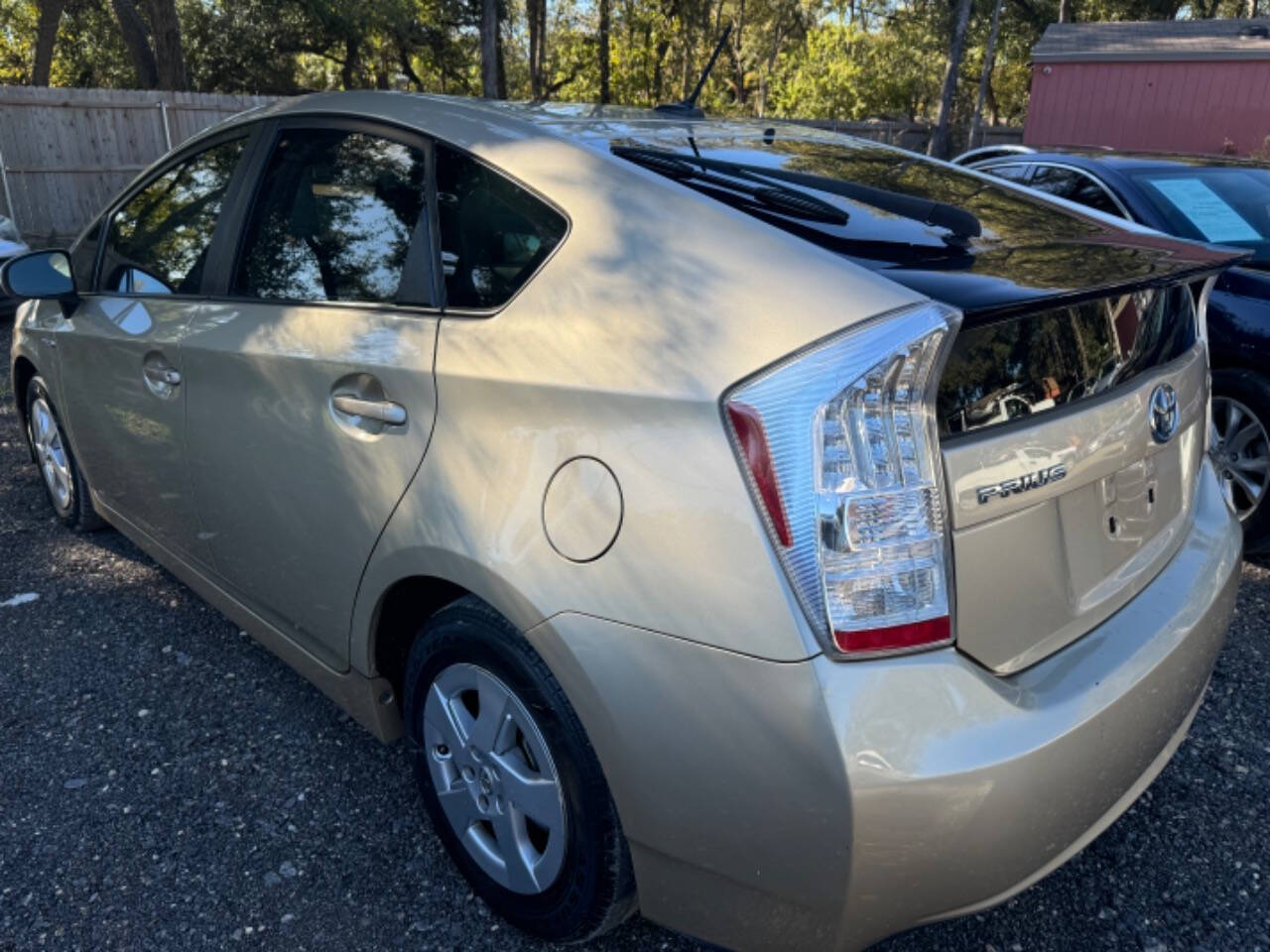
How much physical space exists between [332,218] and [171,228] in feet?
2.97

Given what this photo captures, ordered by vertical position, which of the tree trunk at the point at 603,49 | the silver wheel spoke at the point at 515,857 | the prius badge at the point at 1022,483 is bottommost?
the silver wheel spoke at the point at 515,857

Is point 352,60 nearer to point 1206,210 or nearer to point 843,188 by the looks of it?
point 1206,210

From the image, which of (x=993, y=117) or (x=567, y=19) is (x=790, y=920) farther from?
(x=993, y=117)

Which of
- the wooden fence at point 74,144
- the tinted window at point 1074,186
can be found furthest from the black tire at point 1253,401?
the wooden fence at point 74,144

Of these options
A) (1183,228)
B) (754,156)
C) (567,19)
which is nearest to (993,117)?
(567,19)

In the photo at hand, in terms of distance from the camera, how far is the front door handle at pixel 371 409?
1.98 meters

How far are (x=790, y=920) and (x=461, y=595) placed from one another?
0.88m

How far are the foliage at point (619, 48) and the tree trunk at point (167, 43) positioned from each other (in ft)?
14.9

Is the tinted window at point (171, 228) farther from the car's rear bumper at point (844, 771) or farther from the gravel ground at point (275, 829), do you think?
the car's rear bumper at point (844, 771)

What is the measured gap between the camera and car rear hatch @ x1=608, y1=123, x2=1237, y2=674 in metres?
1.54

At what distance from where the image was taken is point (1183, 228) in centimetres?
419

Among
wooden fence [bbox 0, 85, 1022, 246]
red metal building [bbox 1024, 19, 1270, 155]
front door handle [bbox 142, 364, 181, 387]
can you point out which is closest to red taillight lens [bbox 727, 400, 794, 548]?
front door handle [bbox 142, 364, 181, 387]

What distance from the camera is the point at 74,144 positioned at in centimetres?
1266

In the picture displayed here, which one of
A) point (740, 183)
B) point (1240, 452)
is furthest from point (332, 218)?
point (1240, 452)
